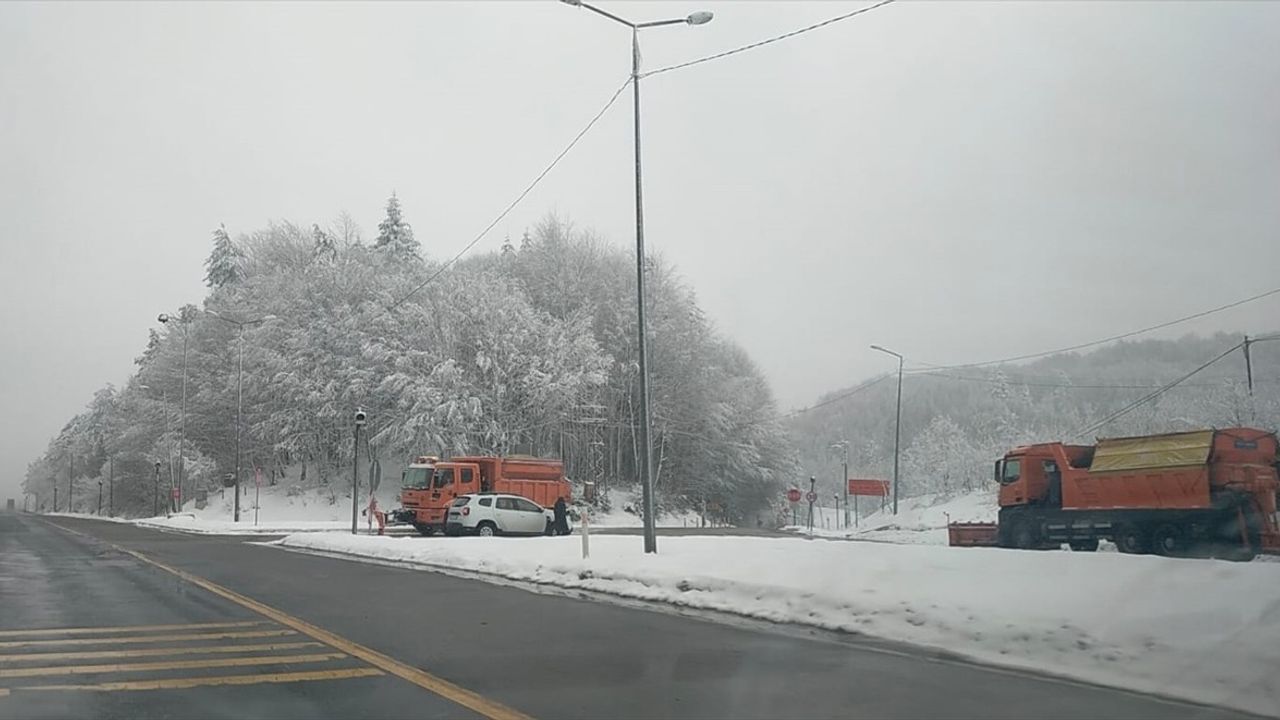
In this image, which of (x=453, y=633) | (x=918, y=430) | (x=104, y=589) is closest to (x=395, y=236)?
(x=918, y=430)

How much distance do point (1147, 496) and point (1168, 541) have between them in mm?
1157

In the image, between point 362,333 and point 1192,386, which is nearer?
point 1192,386

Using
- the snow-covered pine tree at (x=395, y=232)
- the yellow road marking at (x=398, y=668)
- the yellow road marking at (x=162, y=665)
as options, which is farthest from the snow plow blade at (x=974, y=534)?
the snow-covered pine tree at (x=395, y=232)

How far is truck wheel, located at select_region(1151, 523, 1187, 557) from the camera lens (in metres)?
21.2

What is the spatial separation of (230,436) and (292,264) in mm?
12931

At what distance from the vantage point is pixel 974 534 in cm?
2881

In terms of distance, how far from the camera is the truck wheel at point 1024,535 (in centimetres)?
2691

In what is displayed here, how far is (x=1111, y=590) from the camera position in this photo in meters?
9.94

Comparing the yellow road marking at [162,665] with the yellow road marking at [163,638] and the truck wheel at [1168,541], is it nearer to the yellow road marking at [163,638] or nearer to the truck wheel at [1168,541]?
the yellow road marking at [163,638]

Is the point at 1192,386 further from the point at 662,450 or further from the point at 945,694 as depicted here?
the point at 662,450

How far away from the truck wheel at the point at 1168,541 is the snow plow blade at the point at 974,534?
6362mm

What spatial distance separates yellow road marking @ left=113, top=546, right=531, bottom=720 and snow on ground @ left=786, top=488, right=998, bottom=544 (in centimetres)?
2208

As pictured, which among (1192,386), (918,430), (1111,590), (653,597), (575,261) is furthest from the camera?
(575,261)

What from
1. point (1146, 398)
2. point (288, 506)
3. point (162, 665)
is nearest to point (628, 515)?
point (288, 506)
